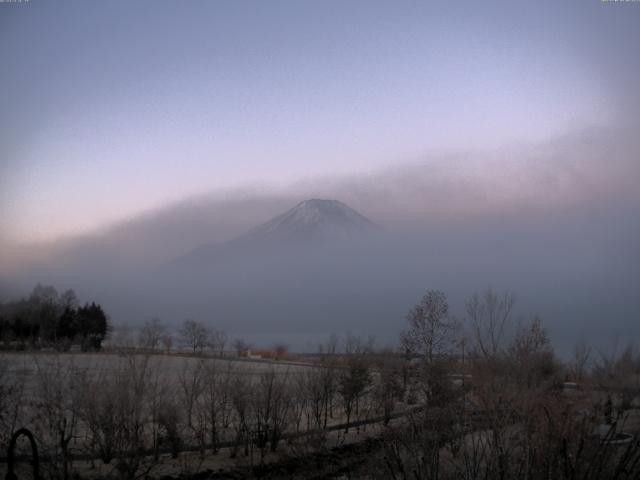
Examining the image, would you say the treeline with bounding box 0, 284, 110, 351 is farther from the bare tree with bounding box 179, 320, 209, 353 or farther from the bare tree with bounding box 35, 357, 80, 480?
the bare tree with bounding box 35, 357, 80, 480

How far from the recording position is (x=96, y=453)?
17.9m

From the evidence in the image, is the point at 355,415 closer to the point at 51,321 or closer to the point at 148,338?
the point at 148,338

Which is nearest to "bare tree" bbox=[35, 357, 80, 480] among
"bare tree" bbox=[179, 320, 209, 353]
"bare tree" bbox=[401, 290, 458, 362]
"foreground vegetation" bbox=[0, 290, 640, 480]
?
"foreground vegetation" bbox=[0, 290, 640, 480]


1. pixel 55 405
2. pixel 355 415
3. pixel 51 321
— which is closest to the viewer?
pixel 55 405

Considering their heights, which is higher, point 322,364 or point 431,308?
point 431,308

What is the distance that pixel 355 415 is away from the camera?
28.7m

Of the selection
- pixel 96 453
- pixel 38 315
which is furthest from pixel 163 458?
pixel 38 315

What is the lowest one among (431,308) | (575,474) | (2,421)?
(2,421)

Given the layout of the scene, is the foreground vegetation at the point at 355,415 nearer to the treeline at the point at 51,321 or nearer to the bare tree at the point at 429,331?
the bare tree at the point at 429,331

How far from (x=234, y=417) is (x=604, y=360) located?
20645 mm

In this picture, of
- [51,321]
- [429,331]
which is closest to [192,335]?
[51,321]

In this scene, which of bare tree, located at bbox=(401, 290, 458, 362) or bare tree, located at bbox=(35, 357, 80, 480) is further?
bare tree, located at bbox=(401, 290, 458, 362)

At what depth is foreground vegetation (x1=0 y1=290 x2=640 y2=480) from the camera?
28.3 ft

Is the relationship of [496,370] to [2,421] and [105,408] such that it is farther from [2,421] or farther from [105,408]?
[2,421]
